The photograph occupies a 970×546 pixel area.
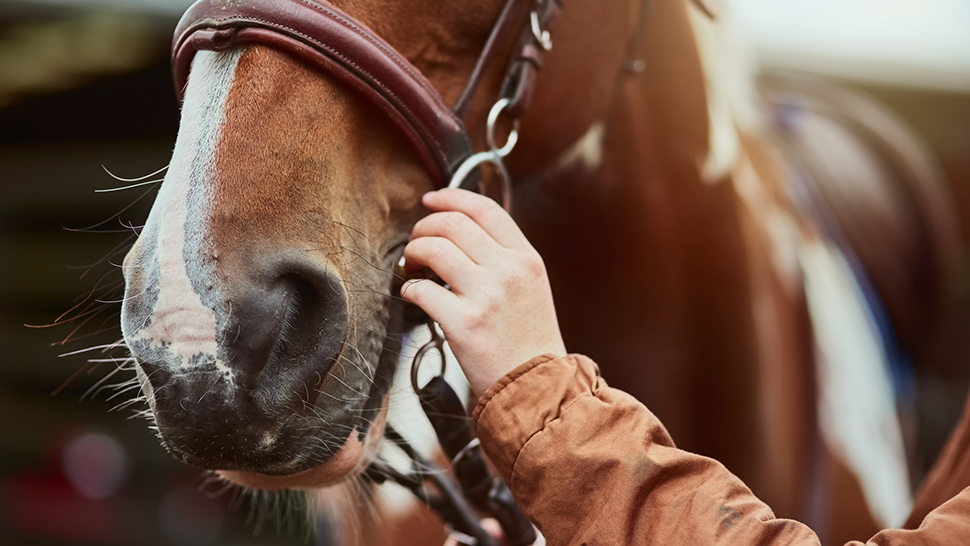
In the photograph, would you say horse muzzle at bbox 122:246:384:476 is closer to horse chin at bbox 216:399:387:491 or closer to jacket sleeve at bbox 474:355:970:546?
horse chin at bbox 216:399:387:491

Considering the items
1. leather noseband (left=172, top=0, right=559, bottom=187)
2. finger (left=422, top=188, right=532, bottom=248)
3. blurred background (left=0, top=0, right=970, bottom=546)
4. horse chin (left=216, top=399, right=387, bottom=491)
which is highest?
leather noseband (left=172, top=0, right=559, bottom=187)

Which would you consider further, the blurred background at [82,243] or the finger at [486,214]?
the blurred background at [82,243]

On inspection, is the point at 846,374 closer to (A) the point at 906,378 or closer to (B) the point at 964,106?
(A) the point at 906,378

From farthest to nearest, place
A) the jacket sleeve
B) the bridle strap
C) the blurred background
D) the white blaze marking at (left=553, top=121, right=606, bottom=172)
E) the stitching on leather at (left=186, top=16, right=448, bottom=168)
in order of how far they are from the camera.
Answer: the blurred background
the white blaze marking at (left=553, top=121, right=606, bottom=172)
the bridle strap
the stitching on leather at (left=186, top=16, right=448, bottom=168)
the jacket sleeve

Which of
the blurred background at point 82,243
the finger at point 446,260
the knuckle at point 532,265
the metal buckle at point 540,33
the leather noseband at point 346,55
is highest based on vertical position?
the metal buckle at point 540,33

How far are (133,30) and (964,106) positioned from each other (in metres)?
4.32

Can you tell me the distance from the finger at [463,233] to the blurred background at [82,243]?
80.7 inches

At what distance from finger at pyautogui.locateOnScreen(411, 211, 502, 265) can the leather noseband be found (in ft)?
0.36

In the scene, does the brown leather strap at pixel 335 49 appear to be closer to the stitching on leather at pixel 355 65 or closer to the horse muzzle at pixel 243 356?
the stitching on leather at pixel 355 65

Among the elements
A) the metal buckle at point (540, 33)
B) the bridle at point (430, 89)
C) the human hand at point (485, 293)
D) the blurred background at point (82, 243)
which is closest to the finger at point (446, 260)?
the human hand at point (485, 293)

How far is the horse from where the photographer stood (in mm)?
526

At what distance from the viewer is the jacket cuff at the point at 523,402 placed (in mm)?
492

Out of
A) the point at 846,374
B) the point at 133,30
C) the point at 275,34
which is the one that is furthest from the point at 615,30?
the point at 133,30

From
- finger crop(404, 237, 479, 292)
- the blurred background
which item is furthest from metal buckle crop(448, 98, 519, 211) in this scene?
the blurred background
